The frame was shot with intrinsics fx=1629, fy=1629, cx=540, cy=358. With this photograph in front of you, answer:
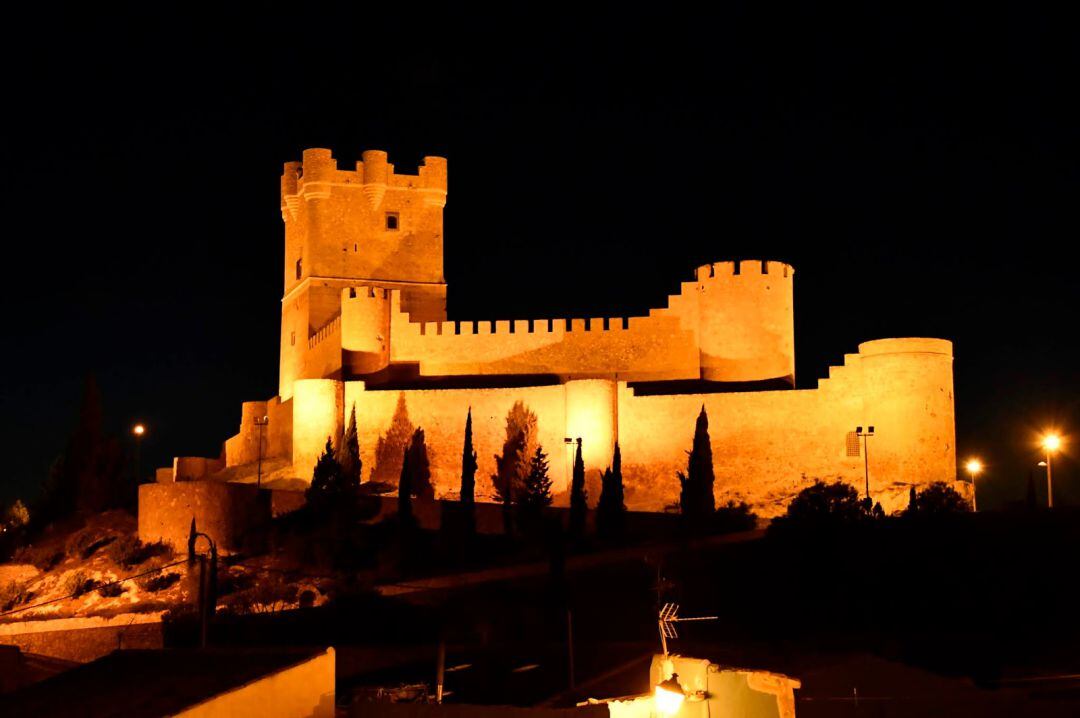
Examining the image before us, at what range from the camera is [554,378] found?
43656 mm

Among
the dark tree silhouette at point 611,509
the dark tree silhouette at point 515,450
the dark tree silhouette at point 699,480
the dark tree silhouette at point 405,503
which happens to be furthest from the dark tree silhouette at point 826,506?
the dark tree silhouette at point 405,503

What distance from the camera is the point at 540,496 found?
37.7 metres

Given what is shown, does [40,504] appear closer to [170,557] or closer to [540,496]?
[170,557]

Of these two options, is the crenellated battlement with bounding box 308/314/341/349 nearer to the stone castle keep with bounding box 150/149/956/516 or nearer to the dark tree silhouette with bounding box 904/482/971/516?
the stone castle keep with bounding box 150/149/956/516

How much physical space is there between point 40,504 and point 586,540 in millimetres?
15912

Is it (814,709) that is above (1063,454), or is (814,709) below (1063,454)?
below

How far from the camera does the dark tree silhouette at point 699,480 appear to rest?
3538 centimetres

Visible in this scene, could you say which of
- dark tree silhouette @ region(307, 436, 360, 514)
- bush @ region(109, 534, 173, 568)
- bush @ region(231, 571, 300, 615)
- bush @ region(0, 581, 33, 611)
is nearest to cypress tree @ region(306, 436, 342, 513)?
dark tree silhouette @ region(307, 436, 360, 514)

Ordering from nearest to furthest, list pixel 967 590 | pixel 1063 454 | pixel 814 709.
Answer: pixel 814 709 → pixel 967 590 → pixel 1063 454

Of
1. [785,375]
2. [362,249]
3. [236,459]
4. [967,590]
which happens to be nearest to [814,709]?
[967,590]

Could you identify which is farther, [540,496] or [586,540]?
[540,496]

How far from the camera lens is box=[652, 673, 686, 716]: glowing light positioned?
15305 millimetres

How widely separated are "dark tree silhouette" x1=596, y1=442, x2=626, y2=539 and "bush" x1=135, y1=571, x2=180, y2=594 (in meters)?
9.35

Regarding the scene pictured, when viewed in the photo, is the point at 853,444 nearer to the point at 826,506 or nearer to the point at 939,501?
the point at 939,501
